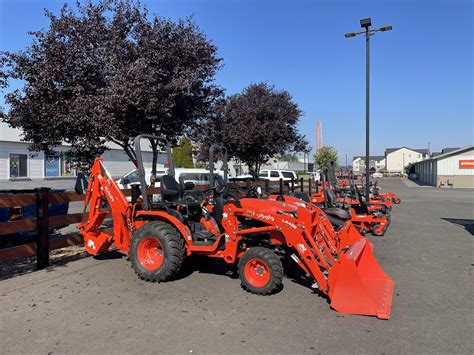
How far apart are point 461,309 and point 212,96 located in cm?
679

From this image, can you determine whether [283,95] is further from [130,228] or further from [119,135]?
[130,228]

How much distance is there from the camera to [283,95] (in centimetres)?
1930

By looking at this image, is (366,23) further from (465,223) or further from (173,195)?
(173,195)

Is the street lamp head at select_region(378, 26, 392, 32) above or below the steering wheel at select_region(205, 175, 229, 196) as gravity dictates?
above

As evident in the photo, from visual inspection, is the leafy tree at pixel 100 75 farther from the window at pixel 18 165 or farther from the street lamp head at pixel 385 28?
the window at pixel 18 165

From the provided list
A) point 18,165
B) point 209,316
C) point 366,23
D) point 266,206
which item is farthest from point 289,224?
point 18,165

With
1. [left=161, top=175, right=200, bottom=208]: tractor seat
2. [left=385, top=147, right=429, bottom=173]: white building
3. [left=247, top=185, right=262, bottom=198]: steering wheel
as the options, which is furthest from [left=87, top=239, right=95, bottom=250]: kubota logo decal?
[left=385, top=147, right=429, bottom=173]: white building

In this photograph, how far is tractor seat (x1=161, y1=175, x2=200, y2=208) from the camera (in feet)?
19.3

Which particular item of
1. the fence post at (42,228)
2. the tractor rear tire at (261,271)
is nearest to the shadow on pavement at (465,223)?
the tractor rear tire at (261,271)

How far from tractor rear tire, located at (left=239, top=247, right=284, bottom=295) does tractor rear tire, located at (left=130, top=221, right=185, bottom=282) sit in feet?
3.08

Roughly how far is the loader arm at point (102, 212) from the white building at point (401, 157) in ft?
401

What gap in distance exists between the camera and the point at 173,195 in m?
6.05

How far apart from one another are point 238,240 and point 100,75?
4401 mm

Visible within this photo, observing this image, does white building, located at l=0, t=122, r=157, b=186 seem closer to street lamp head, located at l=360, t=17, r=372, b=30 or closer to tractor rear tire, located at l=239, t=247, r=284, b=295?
street lamp head, located at l=360, t=17, r=372, b=30
